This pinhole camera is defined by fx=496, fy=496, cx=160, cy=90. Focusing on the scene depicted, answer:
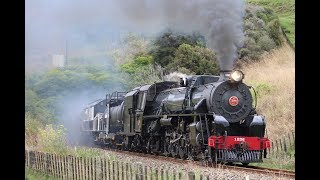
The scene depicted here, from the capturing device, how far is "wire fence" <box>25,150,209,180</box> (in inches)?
273

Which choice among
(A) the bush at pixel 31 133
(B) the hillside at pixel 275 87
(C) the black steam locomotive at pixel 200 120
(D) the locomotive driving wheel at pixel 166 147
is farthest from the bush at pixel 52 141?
(B) the hillside at pixel 275 87

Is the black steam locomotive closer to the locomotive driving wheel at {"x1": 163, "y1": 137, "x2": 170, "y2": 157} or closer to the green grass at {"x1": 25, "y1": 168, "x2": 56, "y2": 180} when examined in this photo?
the locomotive driving wheel at {"x1": 163, "y1": 137, "x2": 170, "y2": 157}

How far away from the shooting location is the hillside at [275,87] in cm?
1457

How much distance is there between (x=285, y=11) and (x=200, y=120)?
53.0ft

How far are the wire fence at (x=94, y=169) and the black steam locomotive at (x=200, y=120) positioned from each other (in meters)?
1.50

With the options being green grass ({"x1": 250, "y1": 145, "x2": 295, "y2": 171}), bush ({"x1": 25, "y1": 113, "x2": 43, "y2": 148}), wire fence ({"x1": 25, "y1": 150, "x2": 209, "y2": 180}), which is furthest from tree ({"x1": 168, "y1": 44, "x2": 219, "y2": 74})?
wire fence ({"x1": 25, "y1": 150, "x2": 209, "y2": 180})

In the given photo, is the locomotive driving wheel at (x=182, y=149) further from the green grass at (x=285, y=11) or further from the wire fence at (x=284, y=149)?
the green grass at (x=285, y=11)

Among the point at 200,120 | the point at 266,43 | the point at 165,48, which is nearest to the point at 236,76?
the point at 200,120

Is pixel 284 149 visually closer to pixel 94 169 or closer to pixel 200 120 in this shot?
pixel 200 120

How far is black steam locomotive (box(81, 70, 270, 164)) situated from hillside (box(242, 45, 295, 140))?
3339mm

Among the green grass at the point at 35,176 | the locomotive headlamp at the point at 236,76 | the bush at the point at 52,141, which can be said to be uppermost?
the locomotive headlamp at the point at 236,76

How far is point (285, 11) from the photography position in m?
24.6
